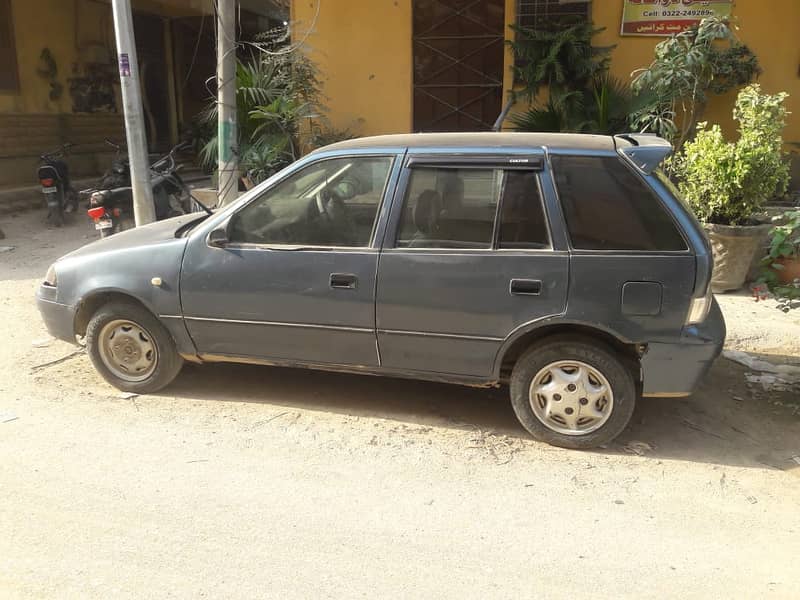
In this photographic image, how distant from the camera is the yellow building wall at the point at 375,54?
28.2 ft

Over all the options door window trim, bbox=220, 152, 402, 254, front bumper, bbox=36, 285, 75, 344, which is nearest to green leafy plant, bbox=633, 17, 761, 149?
door window trim, bbox=220, 152, 402, 254

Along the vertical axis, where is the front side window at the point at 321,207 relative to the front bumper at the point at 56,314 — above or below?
above

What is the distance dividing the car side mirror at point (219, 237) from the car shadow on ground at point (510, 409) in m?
1.10

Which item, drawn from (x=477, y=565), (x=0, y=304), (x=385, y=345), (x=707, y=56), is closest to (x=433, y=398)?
(x=385, y=345)

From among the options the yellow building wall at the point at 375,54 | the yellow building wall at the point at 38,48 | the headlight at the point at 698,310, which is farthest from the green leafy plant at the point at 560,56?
the yellow building wall at the point at 38,48

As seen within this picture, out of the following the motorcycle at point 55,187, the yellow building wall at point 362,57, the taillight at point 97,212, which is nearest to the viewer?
the taillight at point 97,212

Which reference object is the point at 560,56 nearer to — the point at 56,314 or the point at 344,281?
the point at 344,281

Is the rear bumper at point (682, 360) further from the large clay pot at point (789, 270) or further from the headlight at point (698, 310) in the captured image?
the large clay pot at point (789, 270)

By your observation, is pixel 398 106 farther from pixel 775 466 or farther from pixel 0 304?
pixel 775 466

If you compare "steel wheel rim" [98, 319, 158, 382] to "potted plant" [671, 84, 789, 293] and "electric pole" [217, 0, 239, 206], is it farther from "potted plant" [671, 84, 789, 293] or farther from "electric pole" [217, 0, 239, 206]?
"potted plant" [671, 84, 789, 293]

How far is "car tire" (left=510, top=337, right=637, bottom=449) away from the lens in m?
3.62

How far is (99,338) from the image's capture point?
439 cm

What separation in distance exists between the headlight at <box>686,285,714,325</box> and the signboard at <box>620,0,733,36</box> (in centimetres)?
600

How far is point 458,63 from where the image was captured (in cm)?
938
